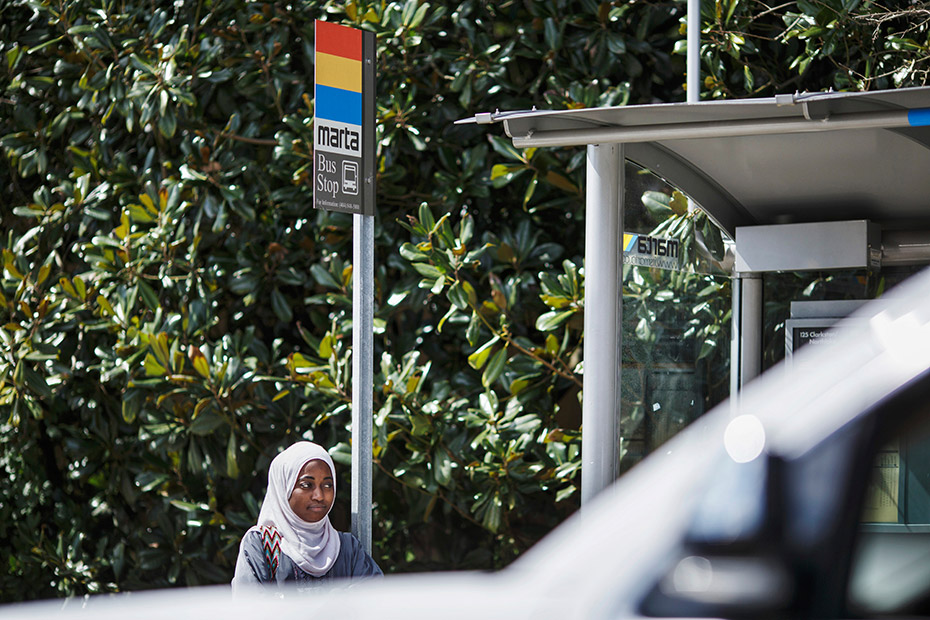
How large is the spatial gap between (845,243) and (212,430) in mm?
3475

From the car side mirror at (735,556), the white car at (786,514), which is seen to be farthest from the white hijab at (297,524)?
the car side mirror at (735,556)

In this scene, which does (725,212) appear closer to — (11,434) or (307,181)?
(307,181)

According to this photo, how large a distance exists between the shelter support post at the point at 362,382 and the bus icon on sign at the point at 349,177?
105 millimetres

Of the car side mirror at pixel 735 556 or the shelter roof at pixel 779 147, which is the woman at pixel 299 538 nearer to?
the shelter roof at pixel 779 147

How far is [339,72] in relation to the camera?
4180 millimetres

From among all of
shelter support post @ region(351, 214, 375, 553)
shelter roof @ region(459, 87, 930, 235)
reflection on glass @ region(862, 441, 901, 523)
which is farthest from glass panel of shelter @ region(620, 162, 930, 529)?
reflection on glass @ region(862, 441, 901, 523)

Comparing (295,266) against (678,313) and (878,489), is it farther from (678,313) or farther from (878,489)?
(878,489)

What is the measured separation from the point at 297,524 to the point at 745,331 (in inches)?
88.7

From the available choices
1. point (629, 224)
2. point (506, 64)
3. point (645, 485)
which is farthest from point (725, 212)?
point (645, 485)

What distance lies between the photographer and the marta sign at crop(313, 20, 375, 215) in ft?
13.3

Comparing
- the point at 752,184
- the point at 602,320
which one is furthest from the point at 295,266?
the point at 602,320

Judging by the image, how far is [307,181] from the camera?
6852 mm

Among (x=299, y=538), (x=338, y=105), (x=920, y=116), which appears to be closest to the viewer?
(x=920, y=116)

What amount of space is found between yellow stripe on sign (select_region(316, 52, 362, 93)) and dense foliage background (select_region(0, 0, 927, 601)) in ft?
6.23
